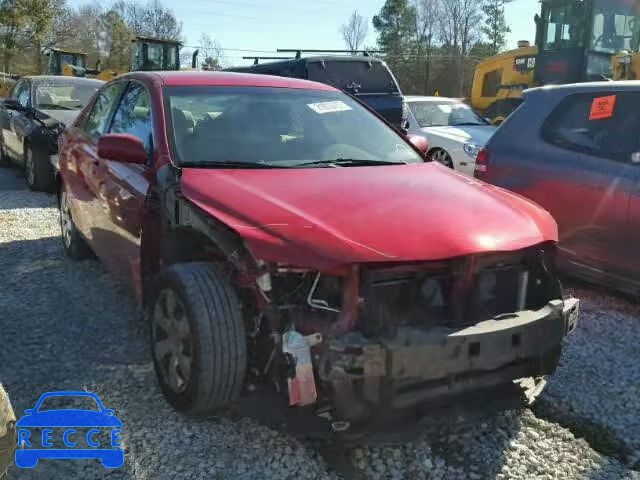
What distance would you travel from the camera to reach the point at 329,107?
4090mm

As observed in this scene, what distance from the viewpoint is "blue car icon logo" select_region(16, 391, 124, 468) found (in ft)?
8.73

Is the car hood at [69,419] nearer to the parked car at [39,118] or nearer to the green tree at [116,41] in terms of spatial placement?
the parked car at [39,118]

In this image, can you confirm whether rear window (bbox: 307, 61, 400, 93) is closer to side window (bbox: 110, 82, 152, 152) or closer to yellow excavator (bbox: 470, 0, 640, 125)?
yellow excavator (bbox: 470, 0, 640, 125)

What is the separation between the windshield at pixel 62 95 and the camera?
9070 mm

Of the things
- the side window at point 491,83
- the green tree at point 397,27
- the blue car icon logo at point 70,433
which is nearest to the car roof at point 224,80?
the blue car icon logo at point 70,433

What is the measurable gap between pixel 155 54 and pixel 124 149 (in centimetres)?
1742

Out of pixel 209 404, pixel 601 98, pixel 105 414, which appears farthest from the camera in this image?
pixel 601 98

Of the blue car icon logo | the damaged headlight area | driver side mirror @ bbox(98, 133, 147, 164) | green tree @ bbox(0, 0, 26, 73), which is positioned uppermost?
green tree @ bbox(0, 0, 26, 73)

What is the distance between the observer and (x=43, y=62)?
37.8m

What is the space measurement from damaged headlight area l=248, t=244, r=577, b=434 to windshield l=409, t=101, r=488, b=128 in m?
8.04

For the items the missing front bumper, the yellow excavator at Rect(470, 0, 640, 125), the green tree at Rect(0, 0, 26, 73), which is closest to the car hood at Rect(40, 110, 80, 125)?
the missing front bumper

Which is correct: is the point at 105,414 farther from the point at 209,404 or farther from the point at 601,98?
the point at 601,98

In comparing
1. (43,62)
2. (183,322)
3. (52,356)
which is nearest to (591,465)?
(183,322)

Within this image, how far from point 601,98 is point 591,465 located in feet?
9.60
